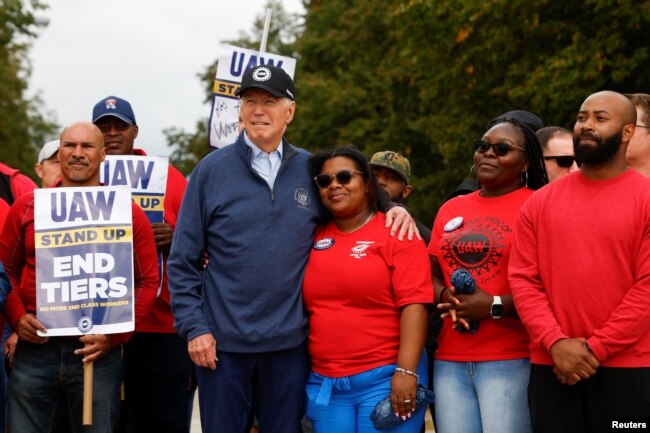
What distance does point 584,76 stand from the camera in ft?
55.6

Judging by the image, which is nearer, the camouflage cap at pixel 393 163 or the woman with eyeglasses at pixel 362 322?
the woman with eyeglasses at pixel 362 322

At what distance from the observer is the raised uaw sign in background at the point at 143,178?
702 cm

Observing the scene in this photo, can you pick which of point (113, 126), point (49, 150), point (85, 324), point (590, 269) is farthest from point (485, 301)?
point (49, 150)

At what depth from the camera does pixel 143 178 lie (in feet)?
23.1

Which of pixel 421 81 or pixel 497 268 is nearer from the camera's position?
pixel 497 268

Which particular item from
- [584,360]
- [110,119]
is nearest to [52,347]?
[110,119]

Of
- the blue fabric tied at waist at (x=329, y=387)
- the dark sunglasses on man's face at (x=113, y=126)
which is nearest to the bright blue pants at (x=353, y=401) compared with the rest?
the blue fabric tied at waist at (x=329, y=387)

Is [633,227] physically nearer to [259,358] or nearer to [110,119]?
[259,358]

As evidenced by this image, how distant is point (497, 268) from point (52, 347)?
2.56 m

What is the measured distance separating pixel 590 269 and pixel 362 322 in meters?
1.24

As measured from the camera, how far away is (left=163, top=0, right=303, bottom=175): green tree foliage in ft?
133

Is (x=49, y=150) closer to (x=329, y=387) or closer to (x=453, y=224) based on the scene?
(x=329, y=387)

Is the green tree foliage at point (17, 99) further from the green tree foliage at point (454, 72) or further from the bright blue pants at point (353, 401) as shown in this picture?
the bright blue pants at point (353, 401)

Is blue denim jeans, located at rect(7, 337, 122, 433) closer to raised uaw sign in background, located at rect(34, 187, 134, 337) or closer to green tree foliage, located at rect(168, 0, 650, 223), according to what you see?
raised uaw sign in background, located at rect(34, 187, 134, 337)
